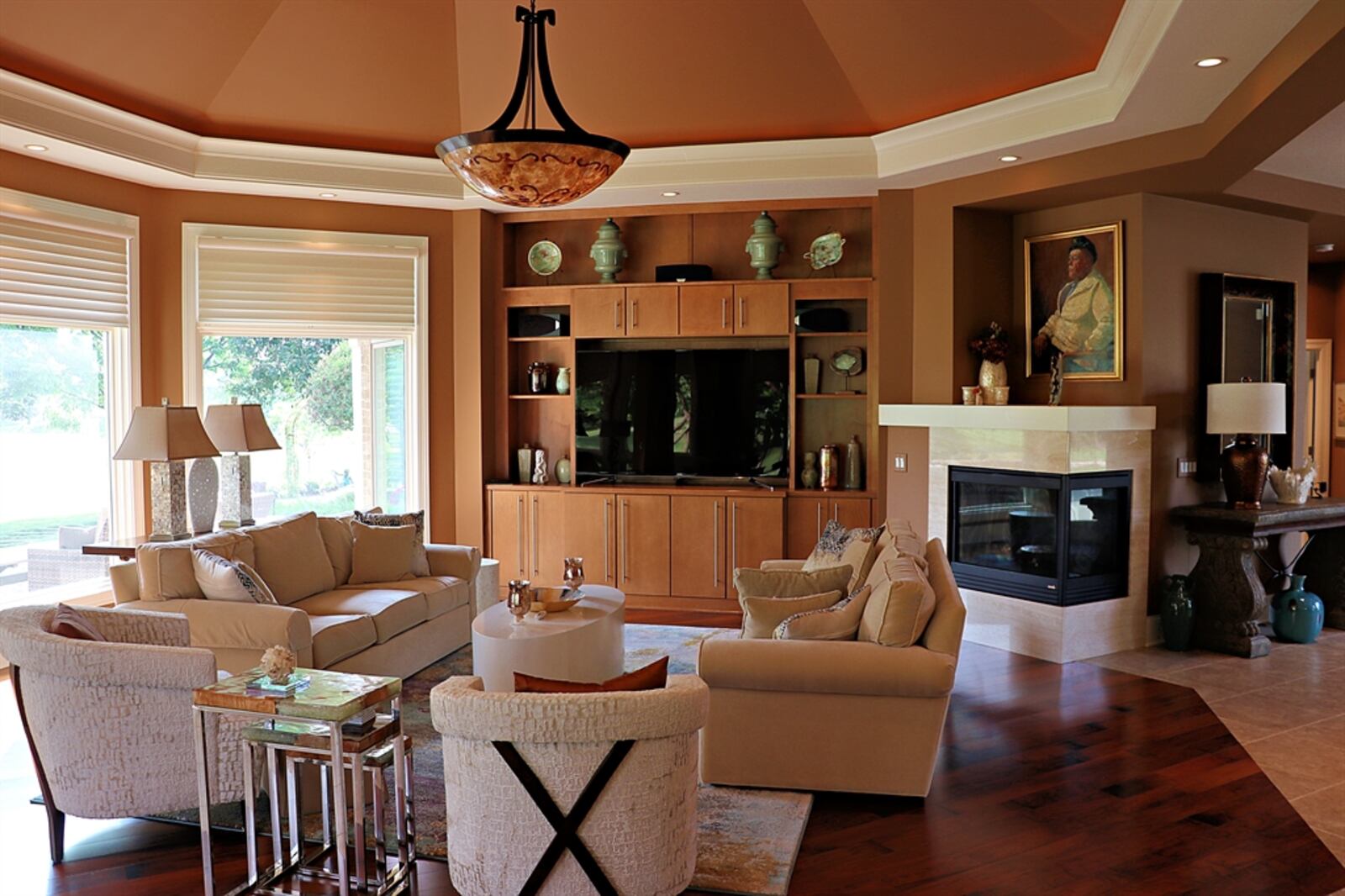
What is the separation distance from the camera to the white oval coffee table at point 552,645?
478cm

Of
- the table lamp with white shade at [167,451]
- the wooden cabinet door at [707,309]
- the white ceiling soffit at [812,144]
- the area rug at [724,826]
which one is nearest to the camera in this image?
the area rug at [724,826]

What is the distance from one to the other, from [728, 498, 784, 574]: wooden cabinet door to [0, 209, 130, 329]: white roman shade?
169 inches

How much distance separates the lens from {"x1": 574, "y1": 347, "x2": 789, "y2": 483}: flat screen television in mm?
7664

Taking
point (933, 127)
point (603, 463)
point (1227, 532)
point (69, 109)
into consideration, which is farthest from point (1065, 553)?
point (69, 109)

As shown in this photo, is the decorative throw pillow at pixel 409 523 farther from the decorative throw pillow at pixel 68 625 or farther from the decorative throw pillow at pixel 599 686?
the decorative throw pillow at pixel 599 686

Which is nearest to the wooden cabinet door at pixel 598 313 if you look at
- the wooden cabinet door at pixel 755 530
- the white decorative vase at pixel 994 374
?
the wooden cabinet door at pixel 755 530

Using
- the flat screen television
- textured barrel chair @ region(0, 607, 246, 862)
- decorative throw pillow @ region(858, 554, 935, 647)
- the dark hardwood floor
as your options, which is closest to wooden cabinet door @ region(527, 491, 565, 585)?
the flat screen television

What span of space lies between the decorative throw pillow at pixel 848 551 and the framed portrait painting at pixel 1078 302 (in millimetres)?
2235

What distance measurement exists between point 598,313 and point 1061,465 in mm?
3490

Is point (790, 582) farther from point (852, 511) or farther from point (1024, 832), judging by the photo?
point (852, 511)

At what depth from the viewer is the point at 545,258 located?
807 cm

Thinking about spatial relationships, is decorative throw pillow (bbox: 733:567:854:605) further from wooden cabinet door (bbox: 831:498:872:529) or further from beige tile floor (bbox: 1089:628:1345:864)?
wooden cabinet door (bbox: 831:498:872:529)


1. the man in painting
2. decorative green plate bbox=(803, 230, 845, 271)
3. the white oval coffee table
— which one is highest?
decorative green plate bbox=(803, 230, 845, 271)

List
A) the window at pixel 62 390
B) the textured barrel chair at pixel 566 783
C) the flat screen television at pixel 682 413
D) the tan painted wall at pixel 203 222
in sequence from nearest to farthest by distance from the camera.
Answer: the textured barrel chair at pixel 566 783 → the window at pixel 62 390 → the tan painted wall at pixel 203 222 → the flat screen television at pixel 682 413
